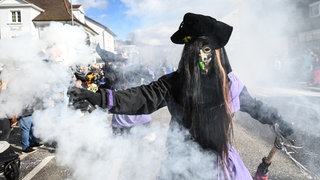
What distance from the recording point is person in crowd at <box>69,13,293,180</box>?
2121 millimetres

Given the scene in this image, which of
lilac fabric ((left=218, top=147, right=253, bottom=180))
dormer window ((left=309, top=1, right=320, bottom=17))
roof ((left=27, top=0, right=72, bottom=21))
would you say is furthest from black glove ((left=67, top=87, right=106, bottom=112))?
dormer window ((left=309, top=1, right=320, bottom=17))

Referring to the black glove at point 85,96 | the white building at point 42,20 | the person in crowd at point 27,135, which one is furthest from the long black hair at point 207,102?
the person in crowd at point 27,135

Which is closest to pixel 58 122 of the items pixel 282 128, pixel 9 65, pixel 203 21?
pixel 9 65

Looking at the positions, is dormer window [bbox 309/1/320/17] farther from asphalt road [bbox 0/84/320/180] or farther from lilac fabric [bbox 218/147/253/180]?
lilac fabric [bbox 218/147/253/180]

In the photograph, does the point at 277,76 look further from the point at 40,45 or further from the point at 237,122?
the point at 40,45

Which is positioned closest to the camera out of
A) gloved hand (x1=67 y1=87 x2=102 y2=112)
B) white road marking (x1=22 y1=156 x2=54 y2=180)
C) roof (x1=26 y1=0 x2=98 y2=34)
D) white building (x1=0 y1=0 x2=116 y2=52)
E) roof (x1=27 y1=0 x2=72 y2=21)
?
gloved hand (x1=67 y1=87 x2=102 y2=112)

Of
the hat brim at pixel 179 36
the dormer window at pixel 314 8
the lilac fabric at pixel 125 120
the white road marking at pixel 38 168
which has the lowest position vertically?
the white road marking at pixel 38 168

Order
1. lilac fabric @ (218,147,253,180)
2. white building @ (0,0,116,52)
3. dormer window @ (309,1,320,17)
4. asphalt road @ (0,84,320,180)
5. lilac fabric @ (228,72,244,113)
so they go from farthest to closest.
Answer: dormer window @ (309,1,320,17) → white building @ (0,0,116,52) → asphalt road @ (0,84,320,180) → lilac fabric @ (228,72,244,113) → lilac fabric @ (218,147,253,180)

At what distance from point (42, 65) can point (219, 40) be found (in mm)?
1968

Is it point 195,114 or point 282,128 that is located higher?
point 195,114

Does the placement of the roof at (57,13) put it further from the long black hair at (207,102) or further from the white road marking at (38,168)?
the long black hair at (207,102)

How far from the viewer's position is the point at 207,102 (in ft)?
7.09

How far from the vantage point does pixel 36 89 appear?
10.7 feet

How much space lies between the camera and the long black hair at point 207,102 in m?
2.13
